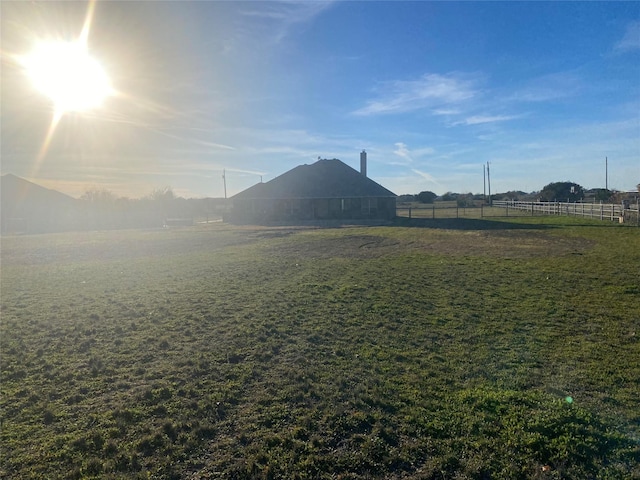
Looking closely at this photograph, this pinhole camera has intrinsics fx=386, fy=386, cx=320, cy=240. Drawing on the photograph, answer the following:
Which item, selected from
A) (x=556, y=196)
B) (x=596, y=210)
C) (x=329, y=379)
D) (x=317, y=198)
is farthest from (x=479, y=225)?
(x=556, y=196)

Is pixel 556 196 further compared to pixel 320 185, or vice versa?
pixel 556 196

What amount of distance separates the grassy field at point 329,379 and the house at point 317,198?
28.3 meters

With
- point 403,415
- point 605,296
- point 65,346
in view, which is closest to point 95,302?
point 65,346

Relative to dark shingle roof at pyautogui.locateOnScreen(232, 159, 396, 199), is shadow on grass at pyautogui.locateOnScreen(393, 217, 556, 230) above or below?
below

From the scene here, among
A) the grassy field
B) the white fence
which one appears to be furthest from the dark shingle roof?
the grassy field

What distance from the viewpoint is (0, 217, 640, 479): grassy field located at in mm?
3260

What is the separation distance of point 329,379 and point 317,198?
1351 inches

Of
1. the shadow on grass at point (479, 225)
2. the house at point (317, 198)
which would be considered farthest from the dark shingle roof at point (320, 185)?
the shadow on grass at point (479, 225)

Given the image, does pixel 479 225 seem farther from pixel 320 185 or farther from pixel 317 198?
pixel 320 185

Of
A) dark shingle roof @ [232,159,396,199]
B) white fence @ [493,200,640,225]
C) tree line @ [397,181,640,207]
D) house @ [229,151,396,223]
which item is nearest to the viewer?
white fence @ [493,200,640,225]

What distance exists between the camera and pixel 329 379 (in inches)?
184

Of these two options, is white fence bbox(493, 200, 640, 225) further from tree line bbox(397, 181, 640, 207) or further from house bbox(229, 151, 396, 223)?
house bbox(229, 151, 396, 223)

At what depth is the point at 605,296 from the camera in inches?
309

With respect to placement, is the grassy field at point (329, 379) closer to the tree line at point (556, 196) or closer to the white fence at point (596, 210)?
the white fence at point (596, 210)
